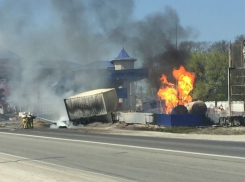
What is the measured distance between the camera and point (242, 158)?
435 inches

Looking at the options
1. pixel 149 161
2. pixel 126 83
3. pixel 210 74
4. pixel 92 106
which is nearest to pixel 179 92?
pixel 92 106

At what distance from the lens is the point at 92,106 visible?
31.2 m

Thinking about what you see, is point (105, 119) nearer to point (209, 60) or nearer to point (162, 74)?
point (162, 74)

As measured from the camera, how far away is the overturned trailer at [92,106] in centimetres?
3086

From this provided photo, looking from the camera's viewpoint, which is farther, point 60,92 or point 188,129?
point 60,92

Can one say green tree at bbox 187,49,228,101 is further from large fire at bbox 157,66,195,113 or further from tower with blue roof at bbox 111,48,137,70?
large fire at bbox 157,66,195,113

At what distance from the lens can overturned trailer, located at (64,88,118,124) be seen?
3086 cm

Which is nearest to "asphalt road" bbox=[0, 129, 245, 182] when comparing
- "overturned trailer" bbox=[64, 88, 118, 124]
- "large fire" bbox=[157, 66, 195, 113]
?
"overturned trailer" bbox=[64, 88, 118, 124]

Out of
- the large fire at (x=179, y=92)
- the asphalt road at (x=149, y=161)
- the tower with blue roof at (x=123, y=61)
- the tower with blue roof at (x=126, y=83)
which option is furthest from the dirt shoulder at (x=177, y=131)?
the tower with blue roof at (x=123, y=61)

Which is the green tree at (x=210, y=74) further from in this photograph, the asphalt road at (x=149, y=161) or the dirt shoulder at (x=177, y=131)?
the asphalt road at (x=149, y=161)

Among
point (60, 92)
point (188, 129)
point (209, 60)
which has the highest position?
point (209, 60)

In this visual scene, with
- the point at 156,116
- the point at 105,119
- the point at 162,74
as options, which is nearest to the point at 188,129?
the point at 156,116

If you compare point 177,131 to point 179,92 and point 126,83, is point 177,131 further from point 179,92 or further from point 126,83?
point 126,83

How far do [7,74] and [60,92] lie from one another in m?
5.48
